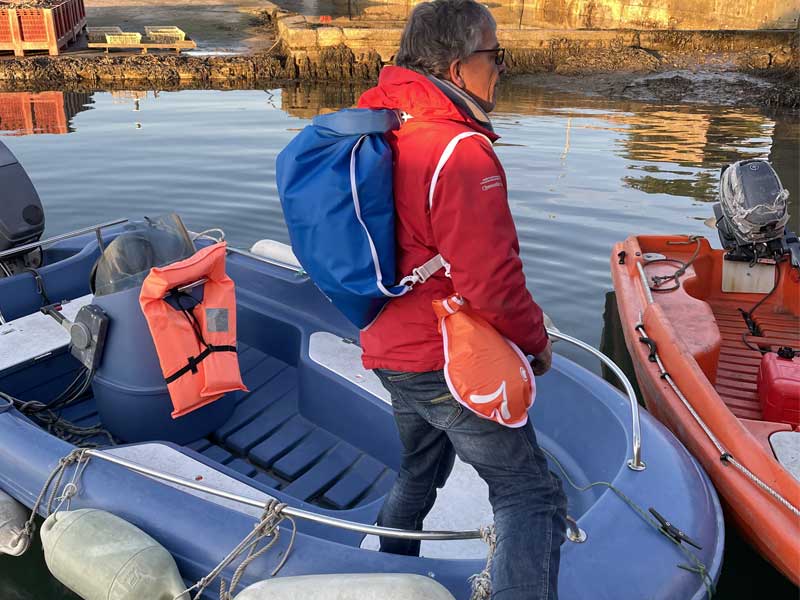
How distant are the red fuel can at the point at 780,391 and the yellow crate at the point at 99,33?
2122 cm

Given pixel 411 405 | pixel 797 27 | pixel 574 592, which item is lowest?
pixel 574 592

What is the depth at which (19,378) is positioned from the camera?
3734 mm

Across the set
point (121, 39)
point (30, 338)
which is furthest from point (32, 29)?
point (30, 338)

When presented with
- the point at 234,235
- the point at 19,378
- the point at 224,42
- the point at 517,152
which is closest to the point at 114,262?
the point at 19,378

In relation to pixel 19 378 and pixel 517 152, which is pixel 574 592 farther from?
pixel 517 152

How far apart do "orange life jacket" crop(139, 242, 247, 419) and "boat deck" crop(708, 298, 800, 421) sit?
9.41ft

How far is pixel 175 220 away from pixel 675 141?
1136 cm

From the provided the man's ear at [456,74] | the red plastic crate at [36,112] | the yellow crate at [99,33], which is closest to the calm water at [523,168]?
the red plastic crate at [36,112]

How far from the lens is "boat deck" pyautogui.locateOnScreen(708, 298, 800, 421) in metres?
4.13

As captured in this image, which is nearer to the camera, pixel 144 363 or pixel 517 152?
pixel 144 363

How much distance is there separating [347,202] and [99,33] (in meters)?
23.3

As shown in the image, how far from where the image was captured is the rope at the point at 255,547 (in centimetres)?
232

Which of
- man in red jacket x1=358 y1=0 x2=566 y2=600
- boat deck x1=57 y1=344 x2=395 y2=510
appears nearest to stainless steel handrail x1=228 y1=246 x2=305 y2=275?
boat deck x1=57 y1=344 x2=395 y2=510

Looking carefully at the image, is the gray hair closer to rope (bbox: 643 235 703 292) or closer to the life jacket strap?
the life jacket strap
